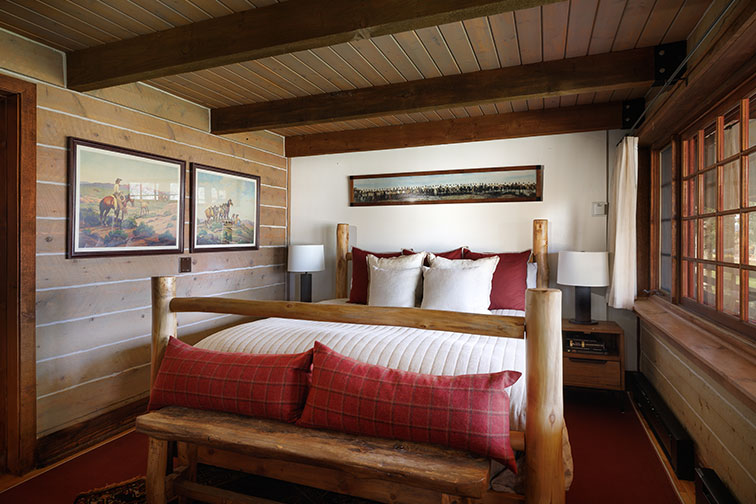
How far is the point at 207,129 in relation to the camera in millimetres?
3439

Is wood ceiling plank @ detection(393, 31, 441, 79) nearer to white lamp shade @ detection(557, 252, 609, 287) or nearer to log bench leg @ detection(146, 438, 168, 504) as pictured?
white lamp shade @ detection(557, 252, 609, 287)

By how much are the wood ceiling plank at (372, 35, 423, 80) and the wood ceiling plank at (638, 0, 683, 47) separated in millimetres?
1237

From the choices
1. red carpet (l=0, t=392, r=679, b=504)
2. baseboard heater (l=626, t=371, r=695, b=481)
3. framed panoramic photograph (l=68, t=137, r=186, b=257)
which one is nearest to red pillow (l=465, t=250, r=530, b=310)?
red carpet (l=0, t=392, r=679, b=504)

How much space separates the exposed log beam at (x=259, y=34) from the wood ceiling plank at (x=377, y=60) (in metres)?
0.39

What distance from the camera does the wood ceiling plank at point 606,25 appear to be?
192cm

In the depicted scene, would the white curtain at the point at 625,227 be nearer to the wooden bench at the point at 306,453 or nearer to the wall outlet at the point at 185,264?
the wooden bench at the point at 306,453

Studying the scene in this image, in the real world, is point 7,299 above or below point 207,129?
below

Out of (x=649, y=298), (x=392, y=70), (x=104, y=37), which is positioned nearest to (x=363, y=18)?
(x=392, y=70)

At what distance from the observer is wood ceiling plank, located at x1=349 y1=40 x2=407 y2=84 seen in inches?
93.1

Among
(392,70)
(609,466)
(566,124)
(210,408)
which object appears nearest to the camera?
(210,408)

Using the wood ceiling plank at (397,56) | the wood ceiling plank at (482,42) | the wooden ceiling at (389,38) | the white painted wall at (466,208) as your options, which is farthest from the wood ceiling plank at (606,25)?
the white painted wall at (466,208)

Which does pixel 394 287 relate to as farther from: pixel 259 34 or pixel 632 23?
pixel 632 23

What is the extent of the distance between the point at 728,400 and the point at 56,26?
356 centimetres

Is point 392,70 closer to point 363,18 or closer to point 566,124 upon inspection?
point 363,18
